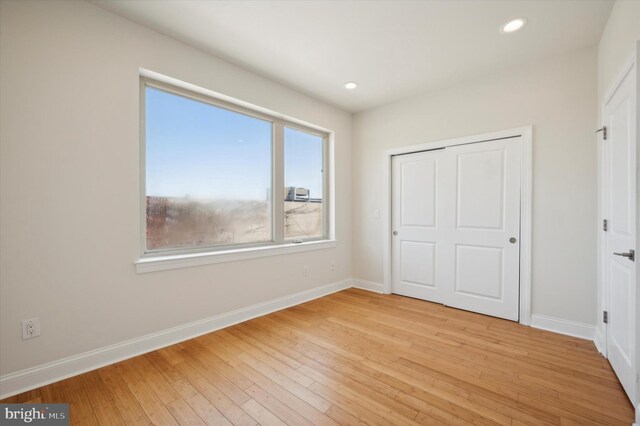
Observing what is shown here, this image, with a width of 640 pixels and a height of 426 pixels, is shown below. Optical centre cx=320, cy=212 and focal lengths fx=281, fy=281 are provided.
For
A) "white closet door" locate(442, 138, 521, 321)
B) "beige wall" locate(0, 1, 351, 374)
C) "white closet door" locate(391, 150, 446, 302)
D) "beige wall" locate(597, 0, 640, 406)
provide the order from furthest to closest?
"white closet door" locate(391, 150, 446, 302) → "white closet door" locate(442, 138, 521, 321) → "beige wall" locate(0, 1, 351, 374) → "beige wall" locate(597, 0, 640, 406)

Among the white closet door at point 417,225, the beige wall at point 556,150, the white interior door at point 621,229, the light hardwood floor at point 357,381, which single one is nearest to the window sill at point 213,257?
the light hardwood floor at point 357,381

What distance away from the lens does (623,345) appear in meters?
1.88

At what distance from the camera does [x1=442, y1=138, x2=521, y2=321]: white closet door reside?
311 centimetres

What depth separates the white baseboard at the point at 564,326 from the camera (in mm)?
2652

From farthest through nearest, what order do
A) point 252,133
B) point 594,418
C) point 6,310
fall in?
point 252,133 < point 6,310 < point 594,418

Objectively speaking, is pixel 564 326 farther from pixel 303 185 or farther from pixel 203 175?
pixel 203 175

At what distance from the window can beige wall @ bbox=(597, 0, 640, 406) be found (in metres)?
3.07

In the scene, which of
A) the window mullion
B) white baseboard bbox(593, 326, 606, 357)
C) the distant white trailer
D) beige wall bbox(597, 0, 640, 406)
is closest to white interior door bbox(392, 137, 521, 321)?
white baseboard bbox(593, 326, 606, 357)

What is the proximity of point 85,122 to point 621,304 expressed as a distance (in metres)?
4.07

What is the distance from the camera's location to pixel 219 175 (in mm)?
3090

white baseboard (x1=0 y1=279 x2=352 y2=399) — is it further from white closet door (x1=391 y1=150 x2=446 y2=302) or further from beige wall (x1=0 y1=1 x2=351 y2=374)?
white closet door (x1=391 y1=150 x2=446 y2=302)

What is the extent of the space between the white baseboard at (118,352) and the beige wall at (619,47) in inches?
119

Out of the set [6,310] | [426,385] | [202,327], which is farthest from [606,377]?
[6,310]

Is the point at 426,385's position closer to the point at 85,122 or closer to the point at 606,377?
the point at 606,377
